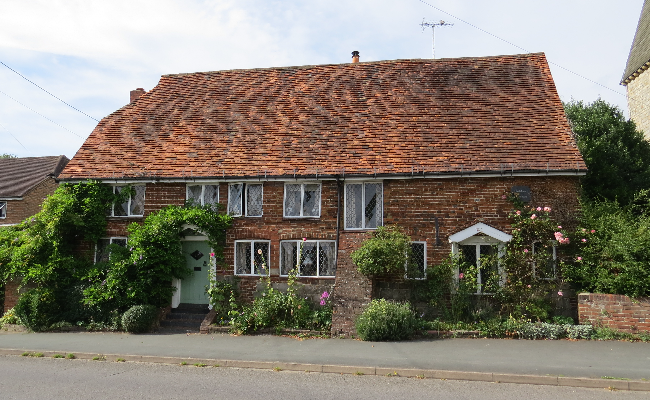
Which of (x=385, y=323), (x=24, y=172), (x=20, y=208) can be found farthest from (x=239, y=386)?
(x=24, y=172)

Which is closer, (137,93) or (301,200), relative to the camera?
(301,200)

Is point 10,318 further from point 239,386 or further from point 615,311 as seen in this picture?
point 615,311

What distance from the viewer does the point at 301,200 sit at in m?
14.4

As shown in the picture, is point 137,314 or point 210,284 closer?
point 137,314

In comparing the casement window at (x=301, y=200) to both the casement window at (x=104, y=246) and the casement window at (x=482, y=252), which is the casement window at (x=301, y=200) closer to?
the casement window at (x=482, y=252)

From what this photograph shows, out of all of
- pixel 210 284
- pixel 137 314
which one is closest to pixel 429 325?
pixel 210 284

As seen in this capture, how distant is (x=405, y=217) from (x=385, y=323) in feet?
12.0

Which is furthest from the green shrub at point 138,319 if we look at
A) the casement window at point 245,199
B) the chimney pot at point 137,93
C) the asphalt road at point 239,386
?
the chimney pot at point 137,93

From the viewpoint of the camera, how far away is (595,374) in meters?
8.10

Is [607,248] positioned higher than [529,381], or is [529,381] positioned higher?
[607,248]

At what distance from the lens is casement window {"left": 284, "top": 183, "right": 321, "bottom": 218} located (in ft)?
47.0

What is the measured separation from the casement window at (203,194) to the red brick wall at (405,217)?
1208 millimetres

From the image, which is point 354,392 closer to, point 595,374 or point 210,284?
point 595,374

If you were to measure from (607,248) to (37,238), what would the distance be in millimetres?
16265
